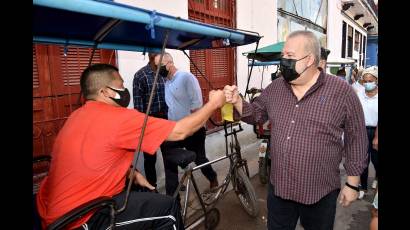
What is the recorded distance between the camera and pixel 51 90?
4379 mm

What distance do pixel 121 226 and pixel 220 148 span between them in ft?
16.9

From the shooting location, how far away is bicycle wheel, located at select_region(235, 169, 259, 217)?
161 inches

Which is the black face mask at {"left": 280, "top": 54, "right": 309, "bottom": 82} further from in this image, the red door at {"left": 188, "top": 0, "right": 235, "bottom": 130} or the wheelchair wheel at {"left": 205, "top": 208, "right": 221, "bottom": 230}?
the red door at {"left": 188, "top": 0, "right": 235, "bottom": 130}

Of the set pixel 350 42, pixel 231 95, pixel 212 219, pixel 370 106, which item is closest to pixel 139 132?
pixel 231 95

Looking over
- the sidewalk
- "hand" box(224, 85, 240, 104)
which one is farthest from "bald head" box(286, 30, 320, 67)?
the sidewalk

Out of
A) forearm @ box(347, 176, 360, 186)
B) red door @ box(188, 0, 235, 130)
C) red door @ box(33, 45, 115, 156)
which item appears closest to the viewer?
forearm @ box(347, 176, 360, 186)

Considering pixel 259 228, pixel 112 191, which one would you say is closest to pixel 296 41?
pixel 112 191

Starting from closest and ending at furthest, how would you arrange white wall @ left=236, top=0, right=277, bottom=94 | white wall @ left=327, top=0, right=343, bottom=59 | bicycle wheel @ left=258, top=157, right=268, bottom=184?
bicycle wheel @ left=258, top=157, right=268, bottom=184, white wall @ left=236, top=0, right=277, bottom=94, white wall @ left=327, top=0, right=343, bottom=59

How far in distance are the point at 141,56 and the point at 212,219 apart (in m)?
3.03

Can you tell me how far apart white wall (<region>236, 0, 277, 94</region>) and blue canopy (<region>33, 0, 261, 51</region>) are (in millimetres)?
4844

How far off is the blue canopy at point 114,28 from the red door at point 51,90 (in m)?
1.27

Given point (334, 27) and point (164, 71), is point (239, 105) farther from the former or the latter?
point (334, 27)

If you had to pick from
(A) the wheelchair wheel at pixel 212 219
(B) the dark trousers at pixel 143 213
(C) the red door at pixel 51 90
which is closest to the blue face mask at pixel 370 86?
(A) the wheelchair wheel at pixel 212 219
